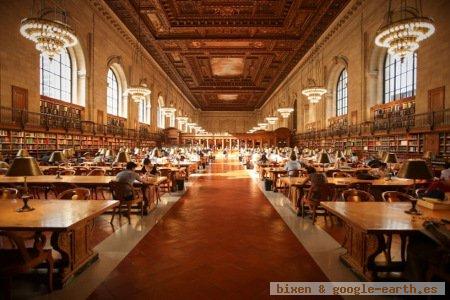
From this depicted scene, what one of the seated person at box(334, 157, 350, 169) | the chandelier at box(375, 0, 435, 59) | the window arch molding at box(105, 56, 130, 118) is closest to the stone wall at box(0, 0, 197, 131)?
the window arch molding at box(105, 56, 130, 118)

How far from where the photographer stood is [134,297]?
3.01 m

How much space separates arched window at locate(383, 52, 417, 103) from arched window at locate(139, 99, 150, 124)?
17.3 meters

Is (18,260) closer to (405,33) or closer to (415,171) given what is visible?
(415,171)

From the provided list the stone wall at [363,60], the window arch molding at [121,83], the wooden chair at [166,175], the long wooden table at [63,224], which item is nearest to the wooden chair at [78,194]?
the long wooden table at [63,224]

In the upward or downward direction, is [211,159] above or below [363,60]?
below

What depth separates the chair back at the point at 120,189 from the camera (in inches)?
225

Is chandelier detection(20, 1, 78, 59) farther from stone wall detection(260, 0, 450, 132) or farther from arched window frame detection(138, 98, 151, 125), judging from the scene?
arched window frame detection(138, 98, 151, 125)

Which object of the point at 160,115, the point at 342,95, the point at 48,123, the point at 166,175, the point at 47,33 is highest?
the point at 342,95

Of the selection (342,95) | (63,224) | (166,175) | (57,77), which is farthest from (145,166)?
(342,95)

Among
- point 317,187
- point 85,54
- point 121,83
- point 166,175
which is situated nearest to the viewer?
point 317,187

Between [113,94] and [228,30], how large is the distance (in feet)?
26.6

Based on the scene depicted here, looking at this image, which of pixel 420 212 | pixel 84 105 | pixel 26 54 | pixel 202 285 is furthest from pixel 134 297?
pixel 84 105

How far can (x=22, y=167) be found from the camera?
3262mm

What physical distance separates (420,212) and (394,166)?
6.87 m
